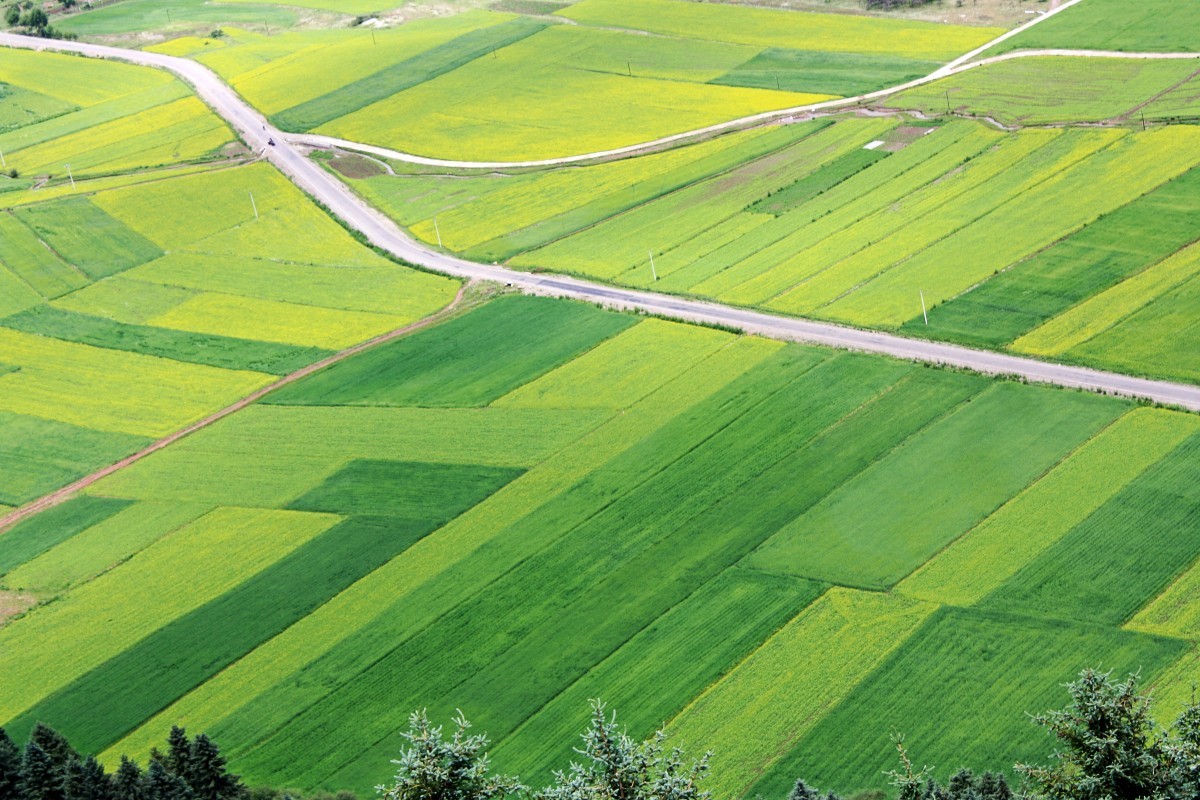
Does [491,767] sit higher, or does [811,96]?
[811,96]

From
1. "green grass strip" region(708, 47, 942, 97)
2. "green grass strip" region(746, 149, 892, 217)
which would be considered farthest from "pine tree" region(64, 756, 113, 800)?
"green grass strip" region(708, 47, 942, 97)

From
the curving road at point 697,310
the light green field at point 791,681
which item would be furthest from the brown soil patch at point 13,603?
the curving road at point 697,310

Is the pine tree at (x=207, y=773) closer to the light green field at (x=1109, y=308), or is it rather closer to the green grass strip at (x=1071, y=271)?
the green grass strip at (x=1071, y=271)

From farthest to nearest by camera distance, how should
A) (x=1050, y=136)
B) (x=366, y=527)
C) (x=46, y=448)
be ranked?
(x=1050, y=136)
(x=46, y=448)
(x=366, y=527)

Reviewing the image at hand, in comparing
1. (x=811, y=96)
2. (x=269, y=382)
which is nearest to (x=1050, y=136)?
(x=811, y=96)

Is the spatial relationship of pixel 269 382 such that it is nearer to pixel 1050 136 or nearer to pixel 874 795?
pixel 874 795

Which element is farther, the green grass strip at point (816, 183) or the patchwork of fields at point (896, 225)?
the green grass strip at point (816, 183)

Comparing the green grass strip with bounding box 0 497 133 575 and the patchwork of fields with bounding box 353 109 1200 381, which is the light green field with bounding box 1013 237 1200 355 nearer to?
the patchwork of fields with bounding box 353 109 1200 381

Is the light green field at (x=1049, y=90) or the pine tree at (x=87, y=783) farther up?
the light green field at (x=1049, y=90)

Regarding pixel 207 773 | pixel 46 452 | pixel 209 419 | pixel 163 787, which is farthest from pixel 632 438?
pixel 46 452
